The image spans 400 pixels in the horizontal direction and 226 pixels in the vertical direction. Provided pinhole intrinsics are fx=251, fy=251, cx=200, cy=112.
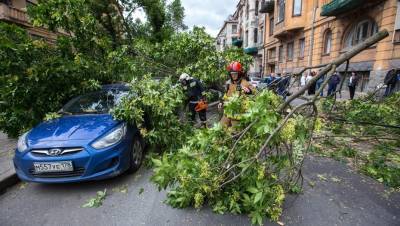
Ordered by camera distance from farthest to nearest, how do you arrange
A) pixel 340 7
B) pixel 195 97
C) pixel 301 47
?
pixel 301 47, pixel 340 7, pixel 195 97

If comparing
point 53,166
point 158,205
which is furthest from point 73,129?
point 158,205

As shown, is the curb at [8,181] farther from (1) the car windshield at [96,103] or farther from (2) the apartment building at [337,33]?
(2) the apartment building at [337,33]

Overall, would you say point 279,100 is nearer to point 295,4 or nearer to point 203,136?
point 203,136

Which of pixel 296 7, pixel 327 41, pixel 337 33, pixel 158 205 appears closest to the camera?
pixel 158 205

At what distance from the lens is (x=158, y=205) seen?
3.31 metres

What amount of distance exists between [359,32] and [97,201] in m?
17.0

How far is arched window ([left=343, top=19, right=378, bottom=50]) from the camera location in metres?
14.1

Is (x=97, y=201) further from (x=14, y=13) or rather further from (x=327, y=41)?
(x=14, y=13)

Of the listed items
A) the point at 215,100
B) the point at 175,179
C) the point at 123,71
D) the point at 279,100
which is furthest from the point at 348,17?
the point at 175,179

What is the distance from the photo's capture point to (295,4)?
20.4m

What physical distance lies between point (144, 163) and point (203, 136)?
2.21 m

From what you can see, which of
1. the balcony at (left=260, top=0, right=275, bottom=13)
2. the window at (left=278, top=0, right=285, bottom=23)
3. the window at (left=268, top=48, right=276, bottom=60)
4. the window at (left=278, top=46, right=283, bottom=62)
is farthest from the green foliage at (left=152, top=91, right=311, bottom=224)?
the window at (left=268, top=48, right=276, bottom=60)

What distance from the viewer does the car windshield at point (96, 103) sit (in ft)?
14.9

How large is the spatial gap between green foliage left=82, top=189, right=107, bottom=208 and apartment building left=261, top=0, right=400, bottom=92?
13.5 metres
